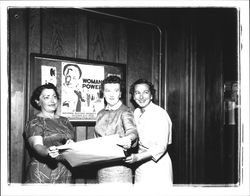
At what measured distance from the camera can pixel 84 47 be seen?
2580mm

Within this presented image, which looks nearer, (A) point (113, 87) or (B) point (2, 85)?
(B) point (2, 85)

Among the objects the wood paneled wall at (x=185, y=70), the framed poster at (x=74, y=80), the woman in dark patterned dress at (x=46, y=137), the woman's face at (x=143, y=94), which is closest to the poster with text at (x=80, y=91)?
the framed poster at (x=74, y=80)

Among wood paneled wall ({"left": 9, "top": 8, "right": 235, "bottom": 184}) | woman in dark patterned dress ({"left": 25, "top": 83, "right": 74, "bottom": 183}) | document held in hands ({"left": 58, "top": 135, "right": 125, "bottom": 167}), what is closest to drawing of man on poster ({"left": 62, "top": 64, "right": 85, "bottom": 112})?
wood paneled wall ({"left": 9, "top": 8, "right": 235, "bottom": 184})

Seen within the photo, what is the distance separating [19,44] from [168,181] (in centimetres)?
145

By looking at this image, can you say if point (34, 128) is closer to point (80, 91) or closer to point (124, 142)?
point (124, 142)

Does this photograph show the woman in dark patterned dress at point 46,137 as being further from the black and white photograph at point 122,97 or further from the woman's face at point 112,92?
the woman's face at point 112,92

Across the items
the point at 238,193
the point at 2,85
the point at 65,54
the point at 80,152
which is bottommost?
A: the point at 238,193

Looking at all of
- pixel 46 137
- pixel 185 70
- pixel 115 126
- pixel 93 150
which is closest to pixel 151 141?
pixel 115 126

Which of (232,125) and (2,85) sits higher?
(2,85)

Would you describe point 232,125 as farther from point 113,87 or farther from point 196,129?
point 113,87

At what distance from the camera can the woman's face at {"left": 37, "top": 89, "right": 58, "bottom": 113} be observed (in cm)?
207

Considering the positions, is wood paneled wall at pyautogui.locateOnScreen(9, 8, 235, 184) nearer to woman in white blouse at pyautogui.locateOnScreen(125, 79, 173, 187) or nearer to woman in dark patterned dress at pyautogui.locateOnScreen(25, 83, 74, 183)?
woman in white blouse at pyautogui.locateOnScreen(125, 79, 173, 187)

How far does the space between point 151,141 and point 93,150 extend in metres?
0.57
